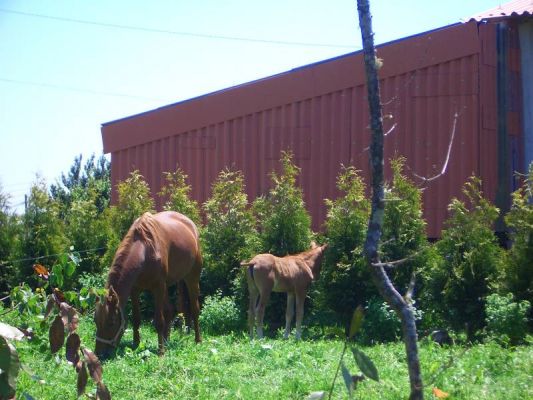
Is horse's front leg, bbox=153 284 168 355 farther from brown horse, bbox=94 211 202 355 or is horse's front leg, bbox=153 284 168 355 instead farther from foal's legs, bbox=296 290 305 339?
foal's legs, bbox=296 290 305 339

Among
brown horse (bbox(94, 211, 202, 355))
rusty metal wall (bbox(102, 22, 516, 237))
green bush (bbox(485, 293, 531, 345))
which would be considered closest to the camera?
brown horse (bbox(94, 211, 202, 355))

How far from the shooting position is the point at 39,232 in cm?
1466

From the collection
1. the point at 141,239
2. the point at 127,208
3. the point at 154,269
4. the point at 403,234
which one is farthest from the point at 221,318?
the point at 127,208

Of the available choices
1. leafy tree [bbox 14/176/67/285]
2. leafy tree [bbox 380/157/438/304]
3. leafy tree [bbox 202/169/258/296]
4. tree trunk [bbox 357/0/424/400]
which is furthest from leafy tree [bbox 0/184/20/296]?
tree trunk [bbox 357/0/424/400]

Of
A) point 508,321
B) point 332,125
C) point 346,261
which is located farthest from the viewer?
point 332,125

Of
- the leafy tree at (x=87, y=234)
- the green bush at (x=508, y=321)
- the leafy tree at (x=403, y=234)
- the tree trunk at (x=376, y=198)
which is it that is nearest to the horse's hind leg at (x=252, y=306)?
the leafy tree at (x=403, y=234)

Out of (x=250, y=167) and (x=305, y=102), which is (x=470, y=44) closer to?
(x=305, y=102)

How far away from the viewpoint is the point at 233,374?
25.3 feet

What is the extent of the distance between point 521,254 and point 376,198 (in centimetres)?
710

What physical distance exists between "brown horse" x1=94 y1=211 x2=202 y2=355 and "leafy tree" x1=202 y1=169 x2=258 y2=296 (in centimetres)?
160

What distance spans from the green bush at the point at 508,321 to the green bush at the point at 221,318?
4.22m

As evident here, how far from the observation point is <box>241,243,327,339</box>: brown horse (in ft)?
35.5

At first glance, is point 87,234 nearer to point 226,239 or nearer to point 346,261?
point 226,239

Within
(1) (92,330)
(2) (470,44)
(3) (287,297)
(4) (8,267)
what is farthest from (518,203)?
(4) (8,267)
